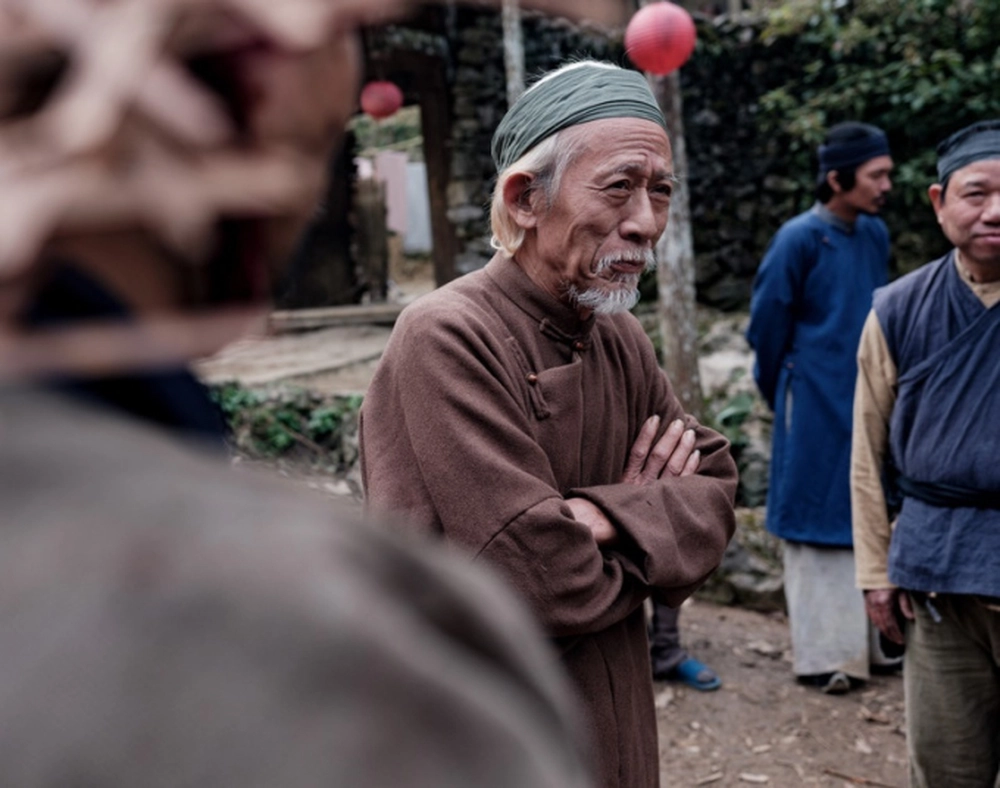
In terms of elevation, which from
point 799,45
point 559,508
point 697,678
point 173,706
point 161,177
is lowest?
point 697,678

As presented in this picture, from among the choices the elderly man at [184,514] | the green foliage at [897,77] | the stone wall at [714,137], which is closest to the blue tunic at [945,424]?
the elderly man at [184,514]

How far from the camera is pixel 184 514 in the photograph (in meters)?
0.47

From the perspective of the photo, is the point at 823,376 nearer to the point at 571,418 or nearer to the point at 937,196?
the point at 937,196

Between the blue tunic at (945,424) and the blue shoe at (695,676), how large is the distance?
6.33 ft

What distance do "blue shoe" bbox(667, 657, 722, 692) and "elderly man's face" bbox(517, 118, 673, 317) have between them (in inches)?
118

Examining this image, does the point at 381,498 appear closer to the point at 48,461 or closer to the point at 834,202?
the point at 48,461

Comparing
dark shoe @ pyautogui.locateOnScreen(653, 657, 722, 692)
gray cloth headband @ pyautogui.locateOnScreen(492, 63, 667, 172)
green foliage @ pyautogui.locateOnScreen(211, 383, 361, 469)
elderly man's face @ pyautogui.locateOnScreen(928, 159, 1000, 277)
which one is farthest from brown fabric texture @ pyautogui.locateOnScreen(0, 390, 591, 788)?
green foliage @ pyautogui.locateOnScreen(211, 383, 361, 469)

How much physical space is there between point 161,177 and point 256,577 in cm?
21

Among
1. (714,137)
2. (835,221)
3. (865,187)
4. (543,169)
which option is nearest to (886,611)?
(543,169)

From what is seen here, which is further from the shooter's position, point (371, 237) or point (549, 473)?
point (371, 237)

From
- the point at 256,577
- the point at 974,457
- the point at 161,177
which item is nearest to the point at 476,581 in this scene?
the point at 256,577

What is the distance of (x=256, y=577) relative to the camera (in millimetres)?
458

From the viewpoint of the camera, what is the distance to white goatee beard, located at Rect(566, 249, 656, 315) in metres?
2.08

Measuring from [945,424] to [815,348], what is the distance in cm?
180
